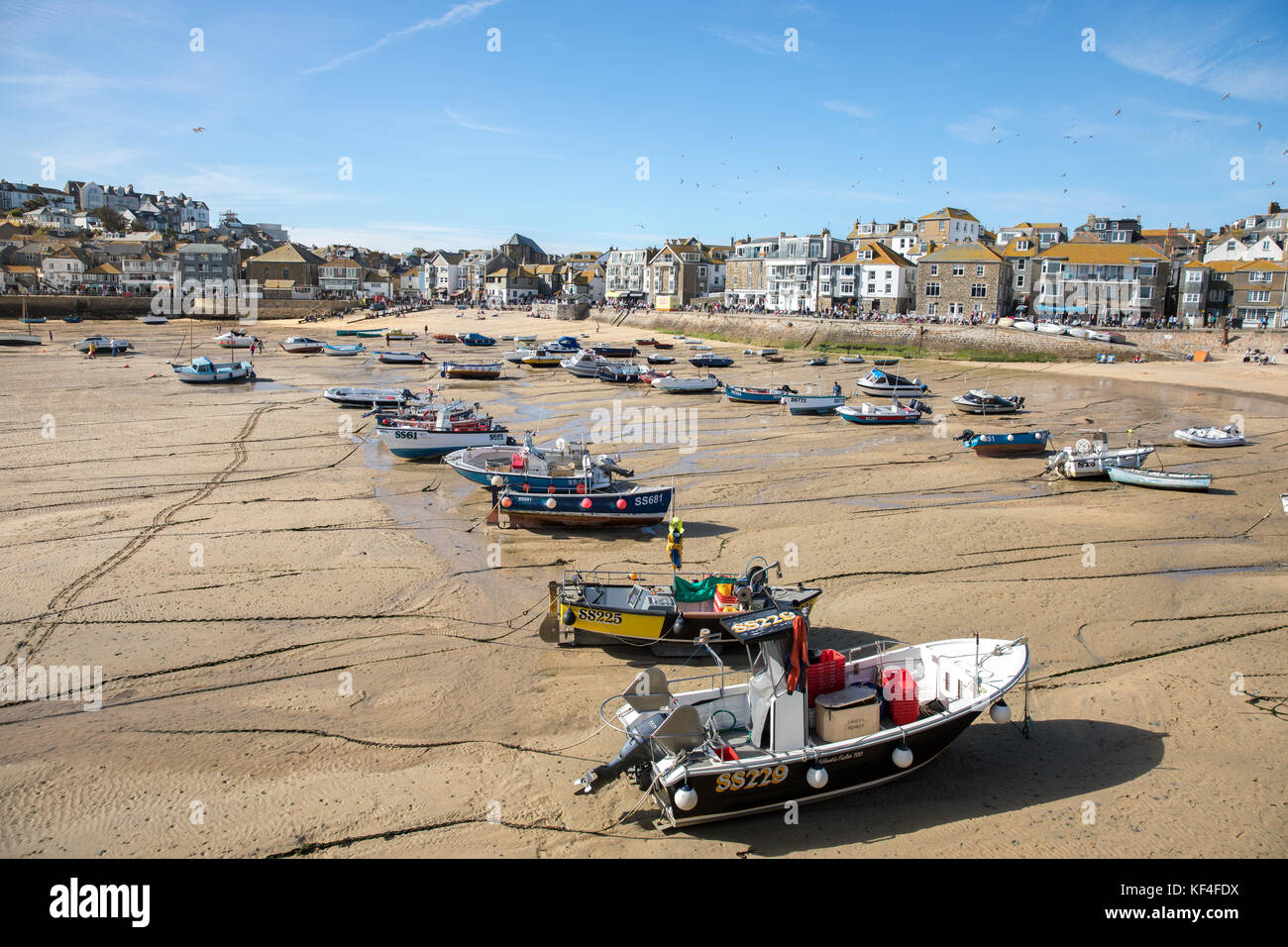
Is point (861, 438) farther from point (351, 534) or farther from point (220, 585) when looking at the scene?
point (220, 585)

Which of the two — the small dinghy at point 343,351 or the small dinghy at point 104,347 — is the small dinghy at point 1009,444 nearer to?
the small dinghy at point 343,351

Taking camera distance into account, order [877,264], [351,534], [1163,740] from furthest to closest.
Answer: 1. [877,264]
2. [351,534]
3. [1163,740]

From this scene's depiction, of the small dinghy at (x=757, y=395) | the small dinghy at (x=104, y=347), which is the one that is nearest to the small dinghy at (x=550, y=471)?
the small dinghy at (x=757, y=395)

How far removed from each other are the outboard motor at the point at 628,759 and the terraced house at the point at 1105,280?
66047mm

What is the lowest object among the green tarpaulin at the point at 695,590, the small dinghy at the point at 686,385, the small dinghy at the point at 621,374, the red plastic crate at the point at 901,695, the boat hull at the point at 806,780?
the boat hull at the point at 806,780

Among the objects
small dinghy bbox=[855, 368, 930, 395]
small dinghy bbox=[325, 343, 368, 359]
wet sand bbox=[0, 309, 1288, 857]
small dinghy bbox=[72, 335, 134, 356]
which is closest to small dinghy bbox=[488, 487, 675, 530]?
wet sand bbox=[0, 309, 1288, 857]

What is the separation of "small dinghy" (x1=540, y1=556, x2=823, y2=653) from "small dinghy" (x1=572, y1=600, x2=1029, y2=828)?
2.44m

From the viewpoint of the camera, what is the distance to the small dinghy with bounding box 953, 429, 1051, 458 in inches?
1070

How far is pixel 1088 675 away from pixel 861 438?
19.9 meters

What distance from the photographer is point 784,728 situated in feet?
28.4

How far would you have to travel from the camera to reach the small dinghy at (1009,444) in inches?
1070

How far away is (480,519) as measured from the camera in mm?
19859

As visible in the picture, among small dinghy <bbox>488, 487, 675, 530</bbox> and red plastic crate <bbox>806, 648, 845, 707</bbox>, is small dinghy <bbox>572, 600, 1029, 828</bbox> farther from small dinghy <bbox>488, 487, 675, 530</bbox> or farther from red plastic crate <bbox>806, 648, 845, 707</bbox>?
small dinghy <bbox>488, 487, 675, 530</bbox>
